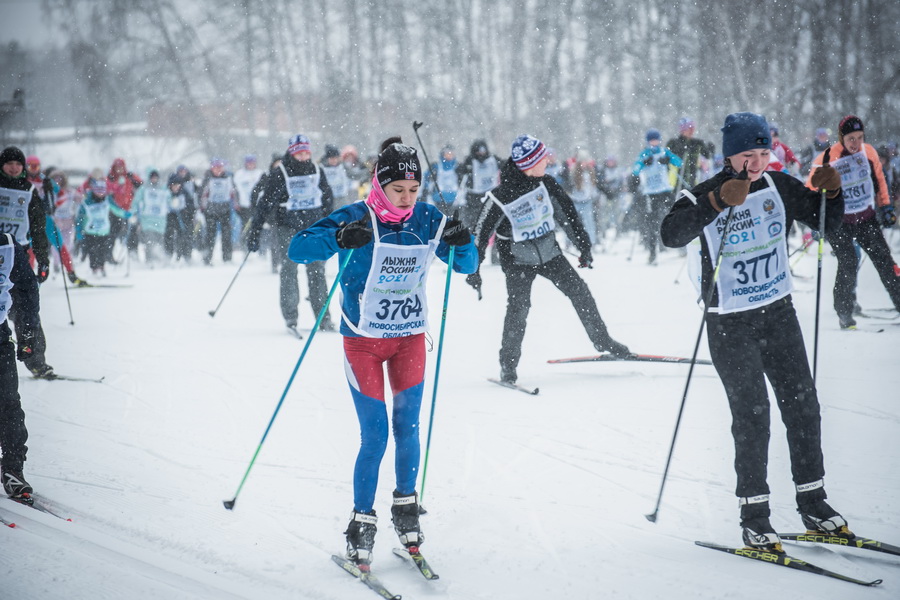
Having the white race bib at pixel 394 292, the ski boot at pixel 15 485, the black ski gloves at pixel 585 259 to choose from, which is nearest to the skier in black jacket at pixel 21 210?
the ski boot at pixel 15 485

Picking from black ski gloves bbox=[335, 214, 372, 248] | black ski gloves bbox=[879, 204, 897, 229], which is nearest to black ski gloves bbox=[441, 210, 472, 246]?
black ski gloves bbox=[335, 214, 372, 248]

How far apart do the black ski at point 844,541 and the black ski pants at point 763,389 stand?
0.23 meters

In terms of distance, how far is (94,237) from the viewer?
49.6 feet

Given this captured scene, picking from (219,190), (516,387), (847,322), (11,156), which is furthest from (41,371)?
(219,190)

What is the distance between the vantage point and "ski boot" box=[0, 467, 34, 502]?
4191mm

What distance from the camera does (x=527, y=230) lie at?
617 cm

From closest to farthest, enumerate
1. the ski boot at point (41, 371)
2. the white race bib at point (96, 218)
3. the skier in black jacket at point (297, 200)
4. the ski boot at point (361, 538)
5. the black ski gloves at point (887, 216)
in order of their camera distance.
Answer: the ski boot at point (361, 538) < the black ski gloves at point (887, 216) < the ski boot at point (41, 371) < the skier in black jacket at point (297, 200) < the white race bib at point (96, 218)

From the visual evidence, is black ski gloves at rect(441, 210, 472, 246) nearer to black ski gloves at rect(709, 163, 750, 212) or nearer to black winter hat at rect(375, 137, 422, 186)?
black winter hat at rect(375, 137, 422, 186)

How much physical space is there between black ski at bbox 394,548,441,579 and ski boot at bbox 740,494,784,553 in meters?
1.30

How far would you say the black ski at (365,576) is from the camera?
120 inches

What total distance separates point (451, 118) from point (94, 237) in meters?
18.4

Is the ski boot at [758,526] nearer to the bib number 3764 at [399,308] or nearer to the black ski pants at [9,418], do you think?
the bib number 3764 at [399,308]

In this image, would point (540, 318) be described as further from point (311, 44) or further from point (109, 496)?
point (311, 44)

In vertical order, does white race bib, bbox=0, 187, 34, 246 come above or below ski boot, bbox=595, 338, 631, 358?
above
